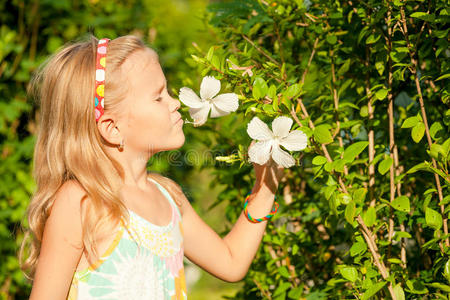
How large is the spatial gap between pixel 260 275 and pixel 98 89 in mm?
946

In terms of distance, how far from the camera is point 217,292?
4559 millimetres

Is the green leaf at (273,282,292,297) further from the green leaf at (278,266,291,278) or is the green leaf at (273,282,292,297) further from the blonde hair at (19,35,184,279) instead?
the blonde hair at (19,35,184,279)

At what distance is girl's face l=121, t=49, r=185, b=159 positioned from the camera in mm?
1537

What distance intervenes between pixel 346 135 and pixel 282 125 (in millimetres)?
496

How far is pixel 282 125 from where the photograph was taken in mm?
1276

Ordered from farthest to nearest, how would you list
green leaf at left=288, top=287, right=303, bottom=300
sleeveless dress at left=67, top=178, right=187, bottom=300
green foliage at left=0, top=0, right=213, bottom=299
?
green foliage at left=0, top=0, right=213, bottom=299
green leaf at left=288, top=287, right=303, bottom=300
sleeveless dress at left=67, top=178, right=187, bottom=300

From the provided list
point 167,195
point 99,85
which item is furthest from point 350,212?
point 99,85

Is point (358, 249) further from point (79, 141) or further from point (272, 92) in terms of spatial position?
point (79, 141)

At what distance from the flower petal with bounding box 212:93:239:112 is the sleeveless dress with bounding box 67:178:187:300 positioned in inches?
17.8

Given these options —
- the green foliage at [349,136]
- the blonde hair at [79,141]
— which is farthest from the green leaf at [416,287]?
the blonde hair at [79,141]

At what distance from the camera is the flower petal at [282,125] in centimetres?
127

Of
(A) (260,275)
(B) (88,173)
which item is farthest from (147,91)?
(A) (260,275)

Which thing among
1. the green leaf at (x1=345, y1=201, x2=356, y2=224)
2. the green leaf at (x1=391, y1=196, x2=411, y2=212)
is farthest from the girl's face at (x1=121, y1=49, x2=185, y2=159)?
the green leaf at (x1=391, y1=196, x2=411, y2=212)

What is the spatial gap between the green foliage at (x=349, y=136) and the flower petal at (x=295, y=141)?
67 mm
